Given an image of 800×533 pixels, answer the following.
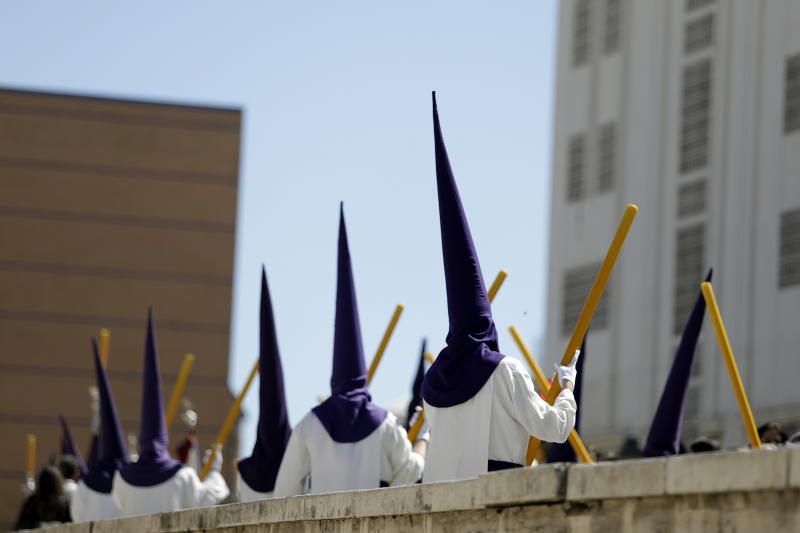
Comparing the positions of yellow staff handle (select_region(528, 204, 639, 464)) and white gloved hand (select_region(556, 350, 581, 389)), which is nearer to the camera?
white gloved hand (select_region(556, 350, 581, 389))

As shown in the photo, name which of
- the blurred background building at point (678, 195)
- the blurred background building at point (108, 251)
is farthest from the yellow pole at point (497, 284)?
the blurred background building at point (108, 251)

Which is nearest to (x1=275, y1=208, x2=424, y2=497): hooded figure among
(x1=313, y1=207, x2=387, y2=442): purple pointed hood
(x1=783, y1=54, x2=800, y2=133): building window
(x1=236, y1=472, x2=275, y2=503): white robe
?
(x1=313, y1=207, x2=387, y2=442): purple pointed hood

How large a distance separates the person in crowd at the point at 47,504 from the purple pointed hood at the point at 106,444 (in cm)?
60

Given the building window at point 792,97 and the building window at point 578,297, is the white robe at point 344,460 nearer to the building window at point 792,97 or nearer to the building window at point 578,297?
the building window at point 792,97

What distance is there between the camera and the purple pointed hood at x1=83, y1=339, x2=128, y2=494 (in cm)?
1362

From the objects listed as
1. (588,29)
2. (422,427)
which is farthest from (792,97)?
(422,427)

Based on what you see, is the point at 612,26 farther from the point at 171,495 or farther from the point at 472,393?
the point at 472,393

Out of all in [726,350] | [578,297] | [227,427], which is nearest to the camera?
[726,350]

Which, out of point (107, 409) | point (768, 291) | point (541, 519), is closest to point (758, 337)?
point (768, 291)

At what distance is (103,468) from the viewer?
14156 millimetres

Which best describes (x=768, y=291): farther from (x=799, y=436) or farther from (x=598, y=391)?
(x=799, y=436)

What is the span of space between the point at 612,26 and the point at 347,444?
17201mm

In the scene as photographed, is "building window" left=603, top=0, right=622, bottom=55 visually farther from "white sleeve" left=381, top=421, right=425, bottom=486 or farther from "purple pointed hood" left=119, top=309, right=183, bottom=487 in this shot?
"white sleeve" left=381, top=421, right=425, bottom=486

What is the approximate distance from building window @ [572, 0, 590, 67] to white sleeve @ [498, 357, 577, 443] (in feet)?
64.3
